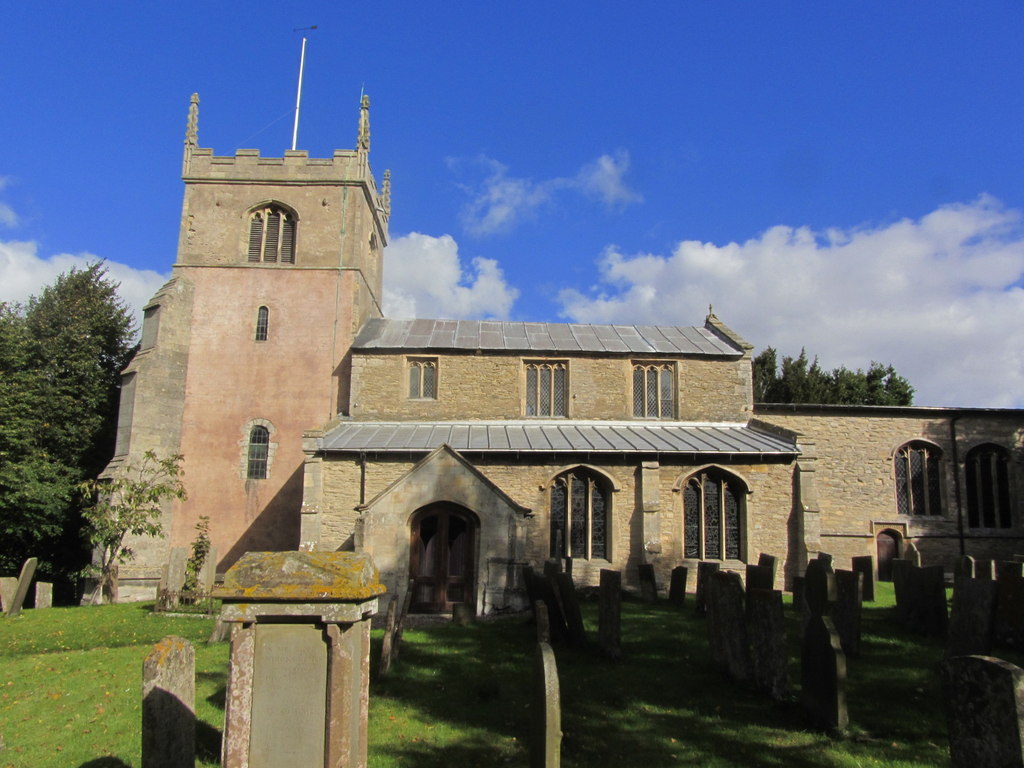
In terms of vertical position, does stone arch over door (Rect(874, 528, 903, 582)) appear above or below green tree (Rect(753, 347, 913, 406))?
below

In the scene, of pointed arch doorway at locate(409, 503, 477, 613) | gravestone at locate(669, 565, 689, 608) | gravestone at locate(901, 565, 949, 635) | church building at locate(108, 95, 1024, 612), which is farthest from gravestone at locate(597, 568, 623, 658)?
church building at locate(108, 95, 1024, 612)

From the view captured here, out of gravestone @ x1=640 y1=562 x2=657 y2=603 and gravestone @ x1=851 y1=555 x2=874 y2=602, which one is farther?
gravestone @ x1=640 y1=562 x2=657 y2=603

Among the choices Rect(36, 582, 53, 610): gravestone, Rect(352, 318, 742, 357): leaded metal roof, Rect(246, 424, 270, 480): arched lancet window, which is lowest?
Rect(36, 582, 53, 610): gravestone

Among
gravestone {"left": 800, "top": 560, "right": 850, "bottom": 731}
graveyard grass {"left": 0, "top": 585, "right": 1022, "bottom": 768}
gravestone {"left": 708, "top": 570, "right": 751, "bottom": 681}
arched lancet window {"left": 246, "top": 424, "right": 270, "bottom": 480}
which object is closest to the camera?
graveyard grass {"left": 0, "top": 585, "right": 1022, "bottom": 768}

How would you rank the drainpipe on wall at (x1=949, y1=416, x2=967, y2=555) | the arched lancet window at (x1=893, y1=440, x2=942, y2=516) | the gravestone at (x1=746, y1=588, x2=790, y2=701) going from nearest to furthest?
1. the gravestone at (x1=746, y1=588, x2=790, y2=701)
2. the drainpipe on wall at (x1=949, y1=416, x2=967, y2=555)
3. the arched lancet window at (x1=893, y1=440, x2=942, y2=516)

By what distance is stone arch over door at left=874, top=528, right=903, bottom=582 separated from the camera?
23047 millimetres

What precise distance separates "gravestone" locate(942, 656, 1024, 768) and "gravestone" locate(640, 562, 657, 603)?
11918 millimetres

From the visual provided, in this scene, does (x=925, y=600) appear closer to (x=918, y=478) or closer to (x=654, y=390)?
(x=654, y=390)

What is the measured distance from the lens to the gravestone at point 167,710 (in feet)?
19.5

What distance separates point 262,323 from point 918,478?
21.8 meters

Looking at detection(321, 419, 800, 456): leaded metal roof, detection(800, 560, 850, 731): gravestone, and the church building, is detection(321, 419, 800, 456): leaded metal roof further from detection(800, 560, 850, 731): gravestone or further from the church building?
detection(800, 560, 850, 731): gravestone

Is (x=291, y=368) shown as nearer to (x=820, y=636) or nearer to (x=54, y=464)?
(x=54, y=464)

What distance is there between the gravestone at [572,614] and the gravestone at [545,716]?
5.07 m

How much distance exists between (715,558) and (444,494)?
8.14m
